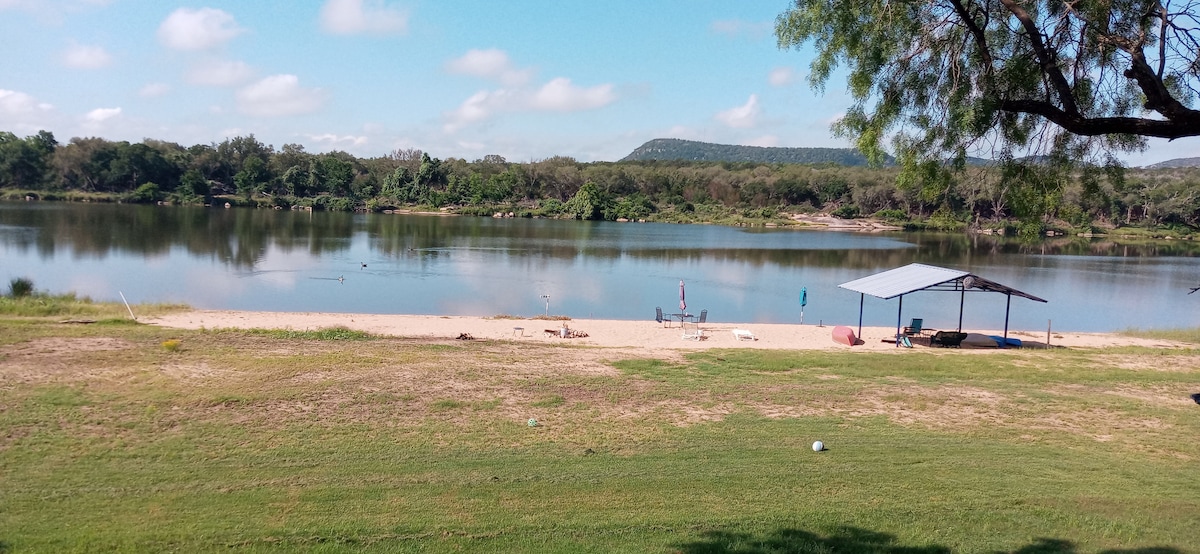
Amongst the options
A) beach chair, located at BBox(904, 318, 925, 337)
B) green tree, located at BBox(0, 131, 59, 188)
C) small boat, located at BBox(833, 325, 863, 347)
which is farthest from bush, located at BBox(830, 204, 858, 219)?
green tree, located at BBox(0, 131, 59, 188)

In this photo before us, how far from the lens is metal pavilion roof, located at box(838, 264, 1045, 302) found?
2097 centimetres

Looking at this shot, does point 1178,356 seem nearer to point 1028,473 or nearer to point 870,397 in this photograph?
point 870,397

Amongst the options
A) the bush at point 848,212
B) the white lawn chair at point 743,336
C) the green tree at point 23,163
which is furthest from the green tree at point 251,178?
the white lawn chair at point 743,336

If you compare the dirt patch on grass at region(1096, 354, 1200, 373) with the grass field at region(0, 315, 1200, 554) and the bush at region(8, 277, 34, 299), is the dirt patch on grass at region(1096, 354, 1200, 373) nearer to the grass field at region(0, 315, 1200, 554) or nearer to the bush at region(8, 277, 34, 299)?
the grass field at region(0, 315, 1200, 554)

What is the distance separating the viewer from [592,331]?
2262 centimetres

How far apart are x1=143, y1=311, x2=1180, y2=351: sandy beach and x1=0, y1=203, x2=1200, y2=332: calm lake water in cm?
376

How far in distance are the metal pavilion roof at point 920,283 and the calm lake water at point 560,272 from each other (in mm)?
5979

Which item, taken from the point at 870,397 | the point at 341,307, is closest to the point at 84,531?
the point at 870,397

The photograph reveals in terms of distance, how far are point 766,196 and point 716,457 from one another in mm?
113527

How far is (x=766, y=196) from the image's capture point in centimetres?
11950

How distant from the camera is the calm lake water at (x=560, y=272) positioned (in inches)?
1238

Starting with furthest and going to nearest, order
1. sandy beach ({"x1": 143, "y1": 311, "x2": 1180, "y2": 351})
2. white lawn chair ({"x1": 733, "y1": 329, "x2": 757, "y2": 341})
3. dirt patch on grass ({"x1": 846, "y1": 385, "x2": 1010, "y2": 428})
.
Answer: white lawn chair ({"x1": 733, "y1": 329, "x2": 757, "y2": 341}) → sandy beach ({"x1": 143, "y1": 311, "x2": 1180, "y2": 351}) → dirt patch on grass ({"x1": 846, "y1": 385, "x2": 1010, "y2": 428})

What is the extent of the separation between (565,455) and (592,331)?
1325cm

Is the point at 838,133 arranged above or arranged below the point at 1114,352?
above
